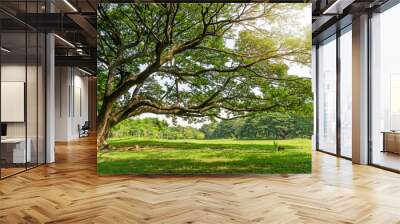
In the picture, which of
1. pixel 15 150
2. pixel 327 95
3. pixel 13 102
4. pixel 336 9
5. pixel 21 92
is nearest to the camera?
pixel 13 102

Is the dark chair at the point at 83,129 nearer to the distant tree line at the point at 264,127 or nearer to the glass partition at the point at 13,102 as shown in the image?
the glass partition at the point at 13,102

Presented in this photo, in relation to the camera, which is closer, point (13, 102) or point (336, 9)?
point (13, 102)

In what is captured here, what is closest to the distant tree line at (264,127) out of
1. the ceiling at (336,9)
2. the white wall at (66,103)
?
the ceiling at (336,9)

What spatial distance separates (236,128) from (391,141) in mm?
3032

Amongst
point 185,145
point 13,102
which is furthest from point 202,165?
point 13,102

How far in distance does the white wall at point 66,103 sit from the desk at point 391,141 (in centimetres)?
1177

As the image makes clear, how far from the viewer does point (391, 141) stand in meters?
7.16

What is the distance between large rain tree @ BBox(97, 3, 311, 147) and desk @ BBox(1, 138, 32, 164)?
152 cm

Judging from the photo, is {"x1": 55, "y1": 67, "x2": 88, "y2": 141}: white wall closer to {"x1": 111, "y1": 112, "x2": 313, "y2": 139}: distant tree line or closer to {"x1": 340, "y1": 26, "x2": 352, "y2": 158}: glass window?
{"x1": 111, "y1": 112, "x2": 313, "y2": 139}: distant tree line

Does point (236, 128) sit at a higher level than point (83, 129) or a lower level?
higher

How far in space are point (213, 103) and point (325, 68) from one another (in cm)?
503

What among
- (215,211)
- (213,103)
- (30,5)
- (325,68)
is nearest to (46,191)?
(215,211)

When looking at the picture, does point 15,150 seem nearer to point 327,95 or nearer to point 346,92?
point 346,92

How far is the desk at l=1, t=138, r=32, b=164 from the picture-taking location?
6.32 meters
